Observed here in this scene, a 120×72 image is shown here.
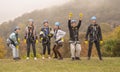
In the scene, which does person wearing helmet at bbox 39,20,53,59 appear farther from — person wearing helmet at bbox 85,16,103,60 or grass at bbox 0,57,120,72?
person wearing helmet at bbox 85,16,103,60

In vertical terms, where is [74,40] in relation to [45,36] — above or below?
below

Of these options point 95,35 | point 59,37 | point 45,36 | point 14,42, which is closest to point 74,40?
point 59,37

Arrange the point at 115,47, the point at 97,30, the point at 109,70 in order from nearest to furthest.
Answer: the point at 109,70, the point at 97,30, the point at 115,47

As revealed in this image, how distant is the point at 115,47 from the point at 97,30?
102 ft

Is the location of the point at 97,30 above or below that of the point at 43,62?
above

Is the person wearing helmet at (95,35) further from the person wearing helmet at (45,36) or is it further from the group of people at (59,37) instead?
the person wearing helmet at (45,36)

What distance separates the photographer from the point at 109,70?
55.0 ft

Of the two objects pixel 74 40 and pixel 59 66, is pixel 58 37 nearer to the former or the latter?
pixel 74 40

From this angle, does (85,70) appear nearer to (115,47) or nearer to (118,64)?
(118,64)

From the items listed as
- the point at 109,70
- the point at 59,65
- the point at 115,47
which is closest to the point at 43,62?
the point at 59,65

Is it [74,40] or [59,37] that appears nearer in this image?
[74,40]

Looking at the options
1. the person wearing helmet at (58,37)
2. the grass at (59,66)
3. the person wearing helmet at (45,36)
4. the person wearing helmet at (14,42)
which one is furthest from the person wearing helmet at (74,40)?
the person wearing helmet at (14,42)

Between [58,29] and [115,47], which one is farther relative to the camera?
[115,47]

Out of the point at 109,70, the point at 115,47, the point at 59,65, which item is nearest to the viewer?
the point at 109,70
